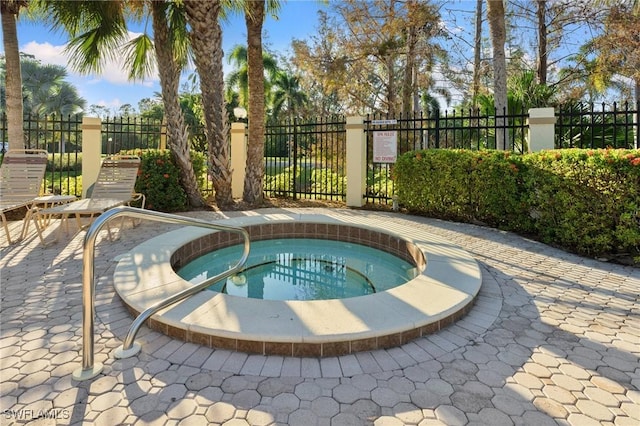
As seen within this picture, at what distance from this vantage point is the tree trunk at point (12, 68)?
7.66 metres

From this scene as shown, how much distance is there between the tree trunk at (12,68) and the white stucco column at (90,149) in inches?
49.7

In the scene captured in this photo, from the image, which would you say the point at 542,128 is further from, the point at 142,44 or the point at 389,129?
the point at 142,44

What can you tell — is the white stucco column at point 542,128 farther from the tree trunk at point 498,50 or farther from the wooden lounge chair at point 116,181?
the wooden lounge chair at point 116,181

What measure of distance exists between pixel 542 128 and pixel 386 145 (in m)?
3.21

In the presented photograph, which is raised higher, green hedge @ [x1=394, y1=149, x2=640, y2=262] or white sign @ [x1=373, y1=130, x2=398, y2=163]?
white sign @ [x1=373, y1=130, x2=398, y2=163]

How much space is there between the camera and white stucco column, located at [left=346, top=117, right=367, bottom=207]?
9.04m

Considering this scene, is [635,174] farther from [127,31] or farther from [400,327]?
[127,31]

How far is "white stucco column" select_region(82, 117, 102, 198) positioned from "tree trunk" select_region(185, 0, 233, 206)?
96.8 inches

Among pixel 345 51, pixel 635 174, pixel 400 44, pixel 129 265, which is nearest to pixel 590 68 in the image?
pixel 400 44

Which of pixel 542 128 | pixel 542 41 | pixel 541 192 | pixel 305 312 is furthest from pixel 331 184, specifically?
pixel 542 41

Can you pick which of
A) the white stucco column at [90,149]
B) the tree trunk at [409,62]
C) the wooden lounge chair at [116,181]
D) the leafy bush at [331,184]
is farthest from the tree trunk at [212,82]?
the tree trunk at [409,62]

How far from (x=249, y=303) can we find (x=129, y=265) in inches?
70.6

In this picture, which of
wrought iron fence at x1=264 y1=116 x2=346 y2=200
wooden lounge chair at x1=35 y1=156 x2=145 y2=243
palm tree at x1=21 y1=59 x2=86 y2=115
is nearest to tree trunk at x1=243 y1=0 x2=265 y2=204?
wrought iron fence at x1=264 y1=116 x2=346 y2=200

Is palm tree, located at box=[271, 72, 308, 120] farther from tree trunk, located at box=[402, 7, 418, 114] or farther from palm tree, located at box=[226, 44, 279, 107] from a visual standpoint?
tree trunk, located at box=[402, 7, 418, 114]
